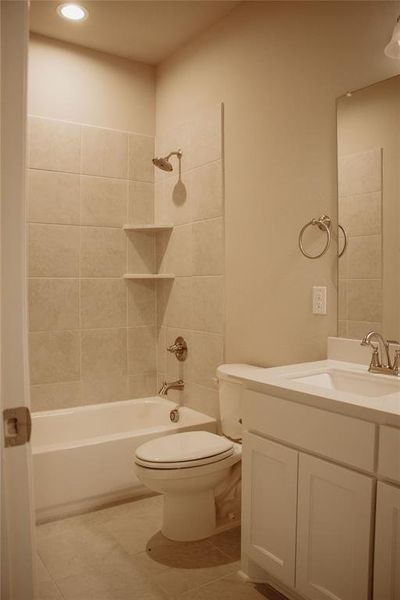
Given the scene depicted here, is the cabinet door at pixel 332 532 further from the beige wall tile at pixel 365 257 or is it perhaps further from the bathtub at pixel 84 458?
the bathtub at pixel 84 458

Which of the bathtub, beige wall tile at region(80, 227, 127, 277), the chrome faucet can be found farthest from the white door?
beige wall tile at region(80, 227, 127, 277)

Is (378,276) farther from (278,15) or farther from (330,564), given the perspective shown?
(278,15)

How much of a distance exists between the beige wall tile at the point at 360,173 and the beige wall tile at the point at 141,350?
1.75 meters

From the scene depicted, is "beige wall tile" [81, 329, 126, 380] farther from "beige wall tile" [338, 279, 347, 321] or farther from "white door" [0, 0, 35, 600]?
"white door" [0, 0, 35, 600]

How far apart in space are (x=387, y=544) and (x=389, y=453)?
0.83 feet

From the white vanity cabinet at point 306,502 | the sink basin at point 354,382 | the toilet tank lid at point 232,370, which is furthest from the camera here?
the toilet tank lid at point 232,370

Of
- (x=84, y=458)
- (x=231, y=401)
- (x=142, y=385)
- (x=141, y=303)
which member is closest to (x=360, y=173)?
(x=231, y=401)

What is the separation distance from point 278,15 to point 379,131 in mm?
926

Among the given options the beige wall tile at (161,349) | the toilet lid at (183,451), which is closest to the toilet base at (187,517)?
the toilet lid at (183,451)

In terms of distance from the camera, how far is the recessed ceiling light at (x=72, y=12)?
2561mm

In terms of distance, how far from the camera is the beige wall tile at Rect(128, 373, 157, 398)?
328 cm

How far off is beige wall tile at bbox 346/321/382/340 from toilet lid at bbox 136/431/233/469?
759 millimetres

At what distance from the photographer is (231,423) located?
2.36m

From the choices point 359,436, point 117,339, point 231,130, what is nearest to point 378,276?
point 359,436
